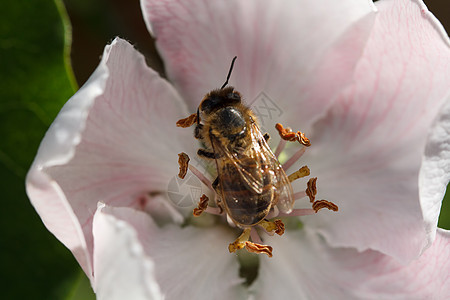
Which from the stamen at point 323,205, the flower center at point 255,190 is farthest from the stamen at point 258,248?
the stamen at point 323,205

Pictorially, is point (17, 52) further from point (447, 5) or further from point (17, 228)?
point (447, 5)

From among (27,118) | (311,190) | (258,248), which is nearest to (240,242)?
(258,248)

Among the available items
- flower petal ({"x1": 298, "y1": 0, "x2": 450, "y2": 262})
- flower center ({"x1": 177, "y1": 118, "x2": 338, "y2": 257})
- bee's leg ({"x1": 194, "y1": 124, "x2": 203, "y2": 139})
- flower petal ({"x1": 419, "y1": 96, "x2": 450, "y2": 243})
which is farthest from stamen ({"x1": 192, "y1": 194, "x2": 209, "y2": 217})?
flower petal ({"x1": 419, "y1": 96, "x2": 450, "y2": 243})

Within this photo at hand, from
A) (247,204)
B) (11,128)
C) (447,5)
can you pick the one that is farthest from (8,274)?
(447,5)

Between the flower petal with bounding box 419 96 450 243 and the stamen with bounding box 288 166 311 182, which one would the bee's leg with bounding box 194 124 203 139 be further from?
the flower petal with bounding box 419 96 450 243

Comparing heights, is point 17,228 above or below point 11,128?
below
